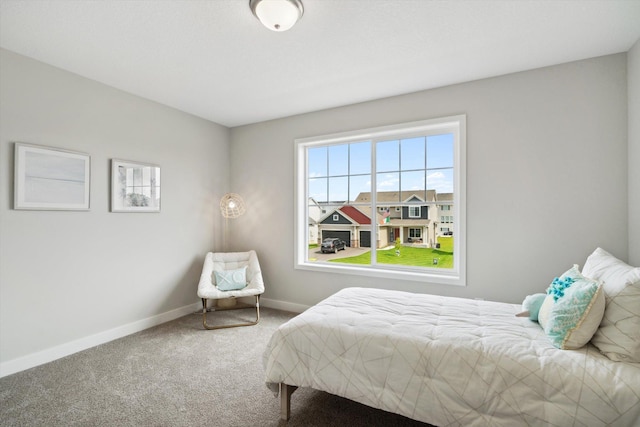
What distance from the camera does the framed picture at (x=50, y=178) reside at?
8.24 ft

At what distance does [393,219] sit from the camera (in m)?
3.63

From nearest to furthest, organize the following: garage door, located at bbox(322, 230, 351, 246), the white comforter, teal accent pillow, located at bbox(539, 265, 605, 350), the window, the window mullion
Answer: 1. the white comforter
2. teal accent pillow, located at bbox(539, 265, 605, 350)
3. the window
4. the window mullion
5. garage door, located at bbox(322, 230, 351, 246)

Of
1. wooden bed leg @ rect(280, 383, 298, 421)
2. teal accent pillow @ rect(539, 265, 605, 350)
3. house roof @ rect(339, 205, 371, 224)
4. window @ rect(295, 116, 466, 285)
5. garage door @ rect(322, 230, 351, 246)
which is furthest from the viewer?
garage door @ rect(322, 230, 351, 246)

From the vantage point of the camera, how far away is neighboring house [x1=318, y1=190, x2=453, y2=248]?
3.39m

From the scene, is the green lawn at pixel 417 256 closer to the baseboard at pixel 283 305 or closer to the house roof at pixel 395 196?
the house roof at pixel 395 196

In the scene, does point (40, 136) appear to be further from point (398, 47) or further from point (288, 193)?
point (398, 47)

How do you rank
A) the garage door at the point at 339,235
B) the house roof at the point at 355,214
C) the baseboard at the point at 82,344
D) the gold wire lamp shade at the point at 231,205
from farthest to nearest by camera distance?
the gold wire lamp shade at the point at 231,205
the garage door at the point at 339,235
the house roof at the point at 355,214
the baseboard at the point at 82,344

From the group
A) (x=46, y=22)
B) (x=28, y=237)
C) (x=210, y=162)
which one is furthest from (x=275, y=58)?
(x=28, y=237)

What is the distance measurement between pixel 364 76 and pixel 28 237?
11.1ft

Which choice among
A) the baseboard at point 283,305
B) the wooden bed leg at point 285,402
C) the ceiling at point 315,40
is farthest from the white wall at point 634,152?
the baseboard at point 283,305

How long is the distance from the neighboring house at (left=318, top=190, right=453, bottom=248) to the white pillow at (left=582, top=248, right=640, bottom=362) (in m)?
1.79

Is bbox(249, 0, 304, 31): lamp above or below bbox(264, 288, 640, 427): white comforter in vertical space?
above

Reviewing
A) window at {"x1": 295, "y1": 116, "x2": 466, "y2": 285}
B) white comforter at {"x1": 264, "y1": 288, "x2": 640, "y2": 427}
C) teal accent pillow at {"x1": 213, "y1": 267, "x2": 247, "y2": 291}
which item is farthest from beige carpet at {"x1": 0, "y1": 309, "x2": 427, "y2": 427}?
window at {"x1": 295, "y1": 116, "x2": 466, "y2": 285}

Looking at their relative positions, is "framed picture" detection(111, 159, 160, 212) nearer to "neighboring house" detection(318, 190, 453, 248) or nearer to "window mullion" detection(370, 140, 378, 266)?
"neighboring house" detection(318, 190, 453, 248)
